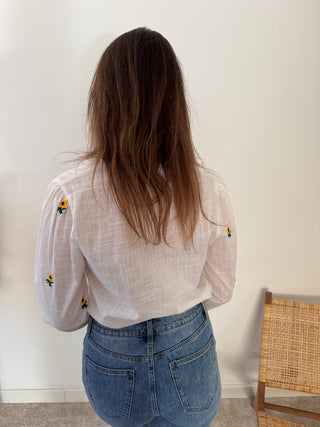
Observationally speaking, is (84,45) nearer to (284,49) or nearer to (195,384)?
(284,49)

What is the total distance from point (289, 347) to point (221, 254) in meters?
0.77

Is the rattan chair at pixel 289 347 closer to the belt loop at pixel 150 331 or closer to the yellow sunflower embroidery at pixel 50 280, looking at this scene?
the belt loop at pixel 150 331

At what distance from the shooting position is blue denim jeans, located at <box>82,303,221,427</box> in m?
0.73

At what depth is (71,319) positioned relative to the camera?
796 millimetres

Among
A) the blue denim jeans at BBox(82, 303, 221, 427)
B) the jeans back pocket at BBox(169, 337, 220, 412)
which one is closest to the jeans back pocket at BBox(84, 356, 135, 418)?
the blue denim jeans at BBox(82, 303, 221, 427)

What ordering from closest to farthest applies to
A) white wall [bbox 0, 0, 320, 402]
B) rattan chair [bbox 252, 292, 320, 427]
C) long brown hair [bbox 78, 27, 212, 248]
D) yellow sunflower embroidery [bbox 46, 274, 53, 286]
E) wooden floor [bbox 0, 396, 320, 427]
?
long brown hair [bbox 78, 27, 212, 248]
yellow sunflower embroidery [bbox 46, 274, 53, 286]
white wall [bbox 0, 0, 320, 402]
rattan chair [bbox 252, 292, 320, 427]
wooden floor [bbox 0, 396, 320, 427]

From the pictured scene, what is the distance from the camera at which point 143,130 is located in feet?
2.02

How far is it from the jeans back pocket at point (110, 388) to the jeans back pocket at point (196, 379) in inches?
4.3

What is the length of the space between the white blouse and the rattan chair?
0.67 metres

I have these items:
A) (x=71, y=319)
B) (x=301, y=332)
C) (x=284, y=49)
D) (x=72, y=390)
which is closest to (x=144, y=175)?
(x=71, y=319)

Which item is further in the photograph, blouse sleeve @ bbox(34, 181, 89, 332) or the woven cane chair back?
the woven cane chair back

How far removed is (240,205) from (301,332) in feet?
2.00

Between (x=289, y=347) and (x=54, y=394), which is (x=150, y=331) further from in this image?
(x=54, y=394)

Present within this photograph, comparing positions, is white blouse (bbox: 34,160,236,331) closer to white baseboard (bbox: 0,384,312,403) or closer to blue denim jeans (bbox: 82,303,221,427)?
blue denim jeans (bbox: 82,303,221,427)
